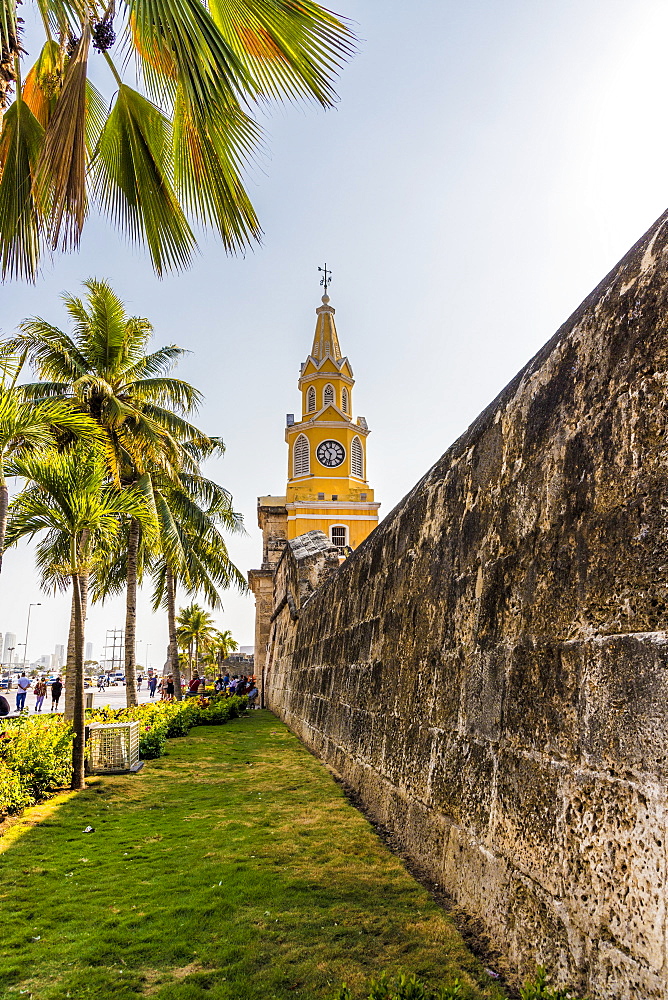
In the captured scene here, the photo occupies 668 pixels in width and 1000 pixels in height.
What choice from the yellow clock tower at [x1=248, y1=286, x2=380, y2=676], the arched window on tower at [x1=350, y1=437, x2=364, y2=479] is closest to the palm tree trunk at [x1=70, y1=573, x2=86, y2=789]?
the yellow clock tower at [x1=248, y1=286, x2=380, y2=676]

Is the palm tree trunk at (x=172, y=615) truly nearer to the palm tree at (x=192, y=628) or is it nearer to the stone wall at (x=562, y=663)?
the stone wall at (x=562, y=663)

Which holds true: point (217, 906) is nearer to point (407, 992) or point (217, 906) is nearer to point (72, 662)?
point (407, 992)

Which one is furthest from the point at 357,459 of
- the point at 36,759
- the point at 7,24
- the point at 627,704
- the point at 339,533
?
the point at 627,704

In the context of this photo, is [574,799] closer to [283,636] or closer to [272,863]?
[272,863]

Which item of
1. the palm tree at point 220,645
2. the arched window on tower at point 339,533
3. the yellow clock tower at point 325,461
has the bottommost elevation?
the palm tree at point 220,645

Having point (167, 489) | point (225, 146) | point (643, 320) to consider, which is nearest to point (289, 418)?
point (167, 489)

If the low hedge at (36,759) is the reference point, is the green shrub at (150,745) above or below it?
below

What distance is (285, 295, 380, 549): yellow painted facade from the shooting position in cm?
3906

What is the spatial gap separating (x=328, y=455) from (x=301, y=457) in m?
2.03

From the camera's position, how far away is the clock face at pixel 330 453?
137 feet

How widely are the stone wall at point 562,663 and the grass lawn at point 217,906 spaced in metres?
0.31

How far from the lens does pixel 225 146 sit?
16.0ft

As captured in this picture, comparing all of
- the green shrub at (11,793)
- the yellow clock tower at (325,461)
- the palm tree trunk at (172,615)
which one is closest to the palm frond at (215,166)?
the green shrub at (11,793)

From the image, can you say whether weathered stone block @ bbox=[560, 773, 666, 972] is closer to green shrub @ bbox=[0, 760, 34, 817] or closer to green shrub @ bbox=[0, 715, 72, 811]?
green shrub @ bbox=[0, 760, 34, 817]
